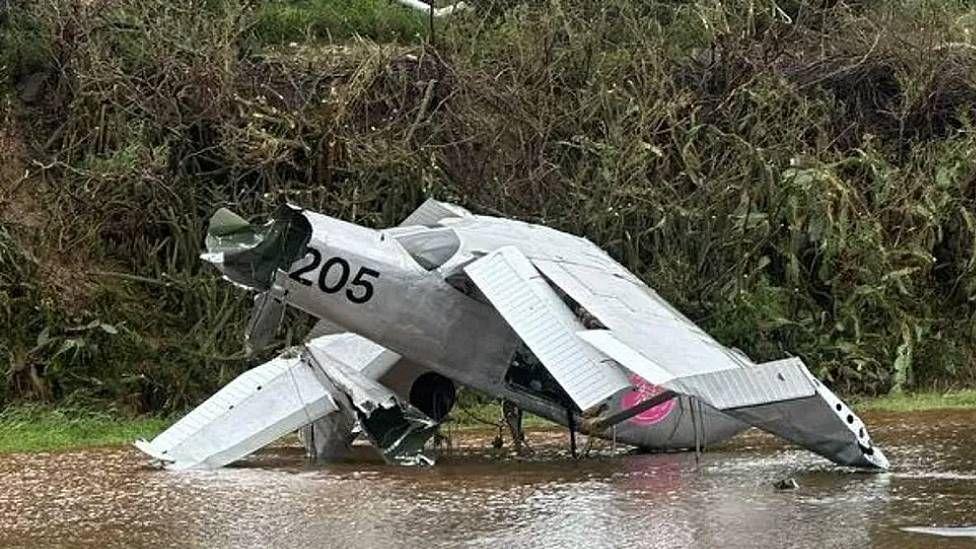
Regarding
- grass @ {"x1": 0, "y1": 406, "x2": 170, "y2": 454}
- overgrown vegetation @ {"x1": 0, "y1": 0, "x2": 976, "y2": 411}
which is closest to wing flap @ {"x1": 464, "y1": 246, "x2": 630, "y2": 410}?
grass @ {"x1": 0, "y1": 406, "x2": 170, "y2": 454}

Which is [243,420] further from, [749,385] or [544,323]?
[749,385]

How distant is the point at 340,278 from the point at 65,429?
18.3 ft

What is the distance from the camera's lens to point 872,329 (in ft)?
53.0

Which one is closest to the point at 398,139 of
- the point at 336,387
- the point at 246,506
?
the point at 336,387

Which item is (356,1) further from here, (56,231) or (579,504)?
(579,504)

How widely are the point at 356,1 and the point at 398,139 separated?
493 centimetres

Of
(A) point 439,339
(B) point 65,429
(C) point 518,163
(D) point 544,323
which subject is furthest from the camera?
(C) point 518,163

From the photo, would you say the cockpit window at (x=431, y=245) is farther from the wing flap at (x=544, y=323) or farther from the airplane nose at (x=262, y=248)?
the airplane nose at (x=262, y=248)

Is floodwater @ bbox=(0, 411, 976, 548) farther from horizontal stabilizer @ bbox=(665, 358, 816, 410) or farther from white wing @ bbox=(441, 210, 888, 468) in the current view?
horizontal stabilizer @ bbox=(665, 358, 816, 410)

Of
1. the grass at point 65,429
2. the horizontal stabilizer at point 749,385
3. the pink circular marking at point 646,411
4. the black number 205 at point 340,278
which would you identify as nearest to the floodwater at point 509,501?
the pink circular marking at point 646,411

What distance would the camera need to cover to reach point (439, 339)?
9.89m

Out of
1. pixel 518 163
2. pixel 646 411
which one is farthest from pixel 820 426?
pixel 518 163

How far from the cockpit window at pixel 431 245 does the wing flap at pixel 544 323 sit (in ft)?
2.08

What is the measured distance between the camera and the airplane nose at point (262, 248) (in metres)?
9.43
